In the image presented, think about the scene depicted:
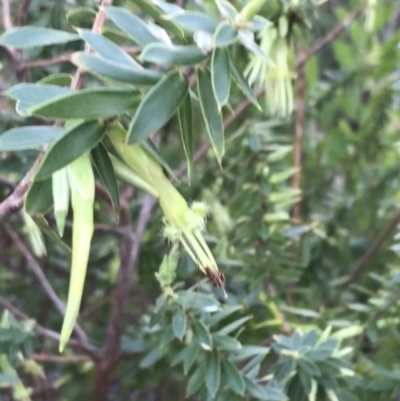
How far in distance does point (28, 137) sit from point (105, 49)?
53mm

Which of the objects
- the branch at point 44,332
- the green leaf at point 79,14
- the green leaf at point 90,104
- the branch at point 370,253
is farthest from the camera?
the branch at point 370,253

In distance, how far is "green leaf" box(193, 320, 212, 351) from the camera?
1.28 feet

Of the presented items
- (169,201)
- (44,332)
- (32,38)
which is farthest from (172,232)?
(44,332)

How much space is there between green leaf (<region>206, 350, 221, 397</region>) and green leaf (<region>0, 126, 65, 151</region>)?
0.67 feet

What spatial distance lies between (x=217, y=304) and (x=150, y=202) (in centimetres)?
21

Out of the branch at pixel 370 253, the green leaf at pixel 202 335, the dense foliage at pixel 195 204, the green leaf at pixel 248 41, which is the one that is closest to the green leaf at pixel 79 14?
the dense foliage at pixel 195 204

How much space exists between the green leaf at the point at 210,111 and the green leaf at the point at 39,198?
0.08 meters

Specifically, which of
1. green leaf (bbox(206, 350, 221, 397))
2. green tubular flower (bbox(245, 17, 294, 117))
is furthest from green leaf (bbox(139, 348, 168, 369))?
green tubular flower (bbox(245, 17, 294, 117))

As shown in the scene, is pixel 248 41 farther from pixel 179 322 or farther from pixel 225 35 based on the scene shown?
pixel 179 322

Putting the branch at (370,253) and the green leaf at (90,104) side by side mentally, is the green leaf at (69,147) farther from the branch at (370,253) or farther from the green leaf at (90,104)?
the branch at (370,253)

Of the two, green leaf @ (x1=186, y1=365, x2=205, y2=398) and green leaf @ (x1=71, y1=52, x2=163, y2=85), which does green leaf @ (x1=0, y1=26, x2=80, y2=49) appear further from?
green leaf @ (x1=186, y1=365, x2=205, y2=398)

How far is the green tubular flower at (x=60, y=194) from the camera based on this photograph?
268mm

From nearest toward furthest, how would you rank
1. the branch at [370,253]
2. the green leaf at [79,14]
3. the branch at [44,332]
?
1. the green leaf at [79,14]
2. the branch at [44,332]
3. the branch at [370,253]

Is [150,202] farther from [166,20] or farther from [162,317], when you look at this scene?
[166,20]
